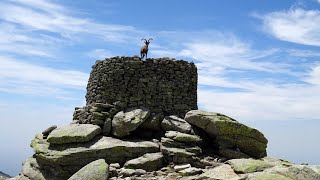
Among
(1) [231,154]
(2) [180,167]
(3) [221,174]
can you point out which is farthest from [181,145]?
(3) [221,174]

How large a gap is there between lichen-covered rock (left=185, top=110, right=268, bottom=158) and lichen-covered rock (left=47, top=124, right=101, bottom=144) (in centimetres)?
674

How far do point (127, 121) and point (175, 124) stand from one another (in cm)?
343

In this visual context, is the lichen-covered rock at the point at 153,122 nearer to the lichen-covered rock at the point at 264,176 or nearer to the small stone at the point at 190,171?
the small stone at the point at 190,171

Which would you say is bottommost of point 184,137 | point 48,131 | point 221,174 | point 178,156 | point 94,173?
point 94,173

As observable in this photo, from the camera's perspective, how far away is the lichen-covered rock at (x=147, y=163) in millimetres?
23516

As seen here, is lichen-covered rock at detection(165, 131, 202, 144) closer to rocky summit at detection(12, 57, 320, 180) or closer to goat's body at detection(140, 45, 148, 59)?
rocky summit at detection(12, 57, 320, 180)

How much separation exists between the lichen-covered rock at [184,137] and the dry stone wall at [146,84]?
9.22 ft

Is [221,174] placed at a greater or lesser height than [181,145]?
lesser

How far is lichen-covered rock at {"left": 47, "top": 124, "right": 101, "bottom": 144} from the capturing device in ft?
82.8

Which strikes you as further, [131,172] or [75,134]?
[75,134]

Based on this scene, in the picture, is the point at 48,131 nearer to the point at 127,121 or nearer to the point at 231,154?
the point at 127,121

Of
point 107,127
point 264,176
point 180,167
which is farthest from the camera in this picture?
point 107,127

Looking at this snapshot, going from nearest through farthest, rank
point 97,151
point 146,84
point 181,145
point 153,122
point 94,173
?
point 94,173 → point 97,151 → point 181,145 → point 153,122 → point 146,84

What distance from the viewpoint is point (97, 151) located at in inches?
961
